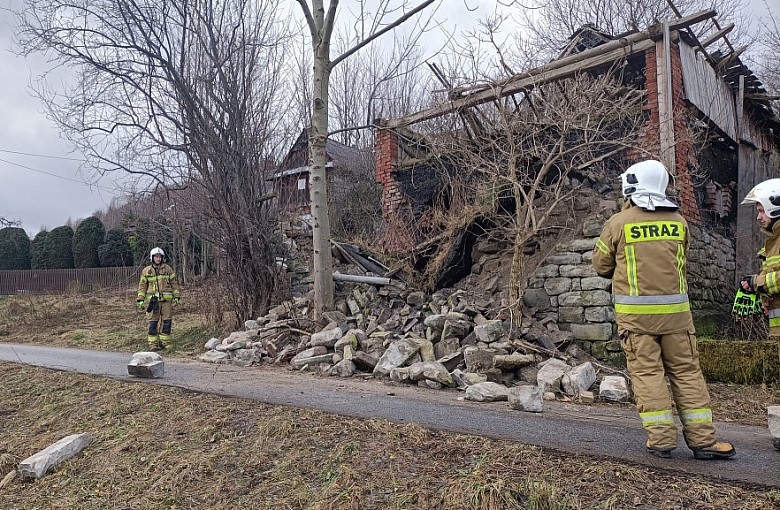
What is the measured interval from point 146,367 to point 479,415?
4.13 meters

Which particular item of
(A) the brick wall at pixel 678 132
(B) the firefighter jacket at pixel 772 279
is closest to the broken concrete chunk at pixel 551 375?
(B) the firefighter jacket at pixel 772 279

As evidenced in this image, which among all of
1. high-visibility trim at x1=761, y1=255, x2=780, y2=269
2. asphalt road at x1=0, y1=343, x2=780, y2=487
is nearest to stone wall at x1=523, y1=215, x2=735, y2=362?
asphalt road at x1=0, y1=343, x2=780, y2=487

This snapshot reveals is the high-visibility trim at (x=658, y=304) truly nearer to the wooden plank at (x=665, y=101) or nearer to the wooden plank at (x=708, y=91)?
the wooden plank at (x=665, y=101)

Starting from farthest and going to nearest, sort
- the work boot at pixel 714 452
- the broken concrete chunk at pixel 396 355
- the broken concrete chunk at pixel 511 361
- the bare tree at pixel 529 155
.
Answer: the bare tree at pixel 529 155 → the broken concrete chunk at pixel 396 355 → the broken concrete chunk at pixel 511 361 → the work boot at pixel 714 452

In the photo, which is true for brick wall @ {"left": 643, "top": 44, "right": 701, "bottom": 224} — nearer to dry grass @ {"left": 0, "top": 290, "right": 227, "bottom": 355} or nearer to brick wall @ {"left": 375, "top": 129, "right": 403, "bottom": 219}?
brick wall @ {"left": 375, "top": 129, "right": 403, "bottom": 219}

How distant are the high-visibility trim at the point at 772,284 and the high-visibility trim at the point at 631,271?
31.8 inches

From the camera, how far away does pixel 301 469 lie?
11.8ft

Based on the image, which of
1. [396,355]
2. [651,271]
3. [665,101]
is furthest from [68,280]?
[651,271]

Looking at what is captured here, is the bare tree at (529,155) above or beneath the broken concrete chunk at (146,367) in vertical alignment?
above

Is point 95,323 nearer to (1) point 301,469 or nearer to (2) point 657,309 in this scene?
(1) point 301,469

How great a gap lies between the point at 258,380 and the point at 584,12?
18324 mm

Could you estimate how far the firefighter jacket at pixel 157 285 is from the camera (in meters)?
10.5

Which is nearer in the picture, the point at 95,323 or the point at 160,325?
the point at 160,325

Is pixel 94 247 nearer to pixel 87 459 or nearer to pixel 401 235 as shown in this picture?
pixel 401 235
